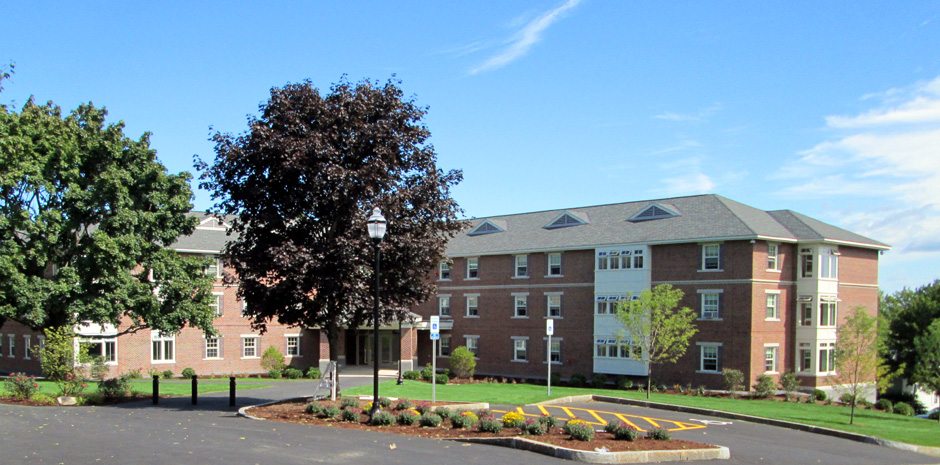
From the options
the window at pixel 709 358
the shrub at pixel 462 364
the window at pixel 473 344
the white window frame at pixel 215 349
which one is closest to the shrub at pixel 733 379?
the window at pixel 709 358

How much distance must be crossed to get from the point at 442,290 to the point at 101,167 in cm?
2888

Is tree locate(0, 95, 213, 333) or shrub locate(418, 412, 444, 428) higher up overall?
tree locate(0, 95, 213, 333)

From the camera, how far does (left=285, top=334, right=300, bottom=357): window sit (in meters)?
53.9

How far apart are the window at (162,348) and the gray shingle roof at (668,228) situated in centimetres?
1917

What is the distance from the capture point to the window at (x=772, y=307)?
43.9m

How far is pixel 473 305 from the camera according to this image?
56.8 m

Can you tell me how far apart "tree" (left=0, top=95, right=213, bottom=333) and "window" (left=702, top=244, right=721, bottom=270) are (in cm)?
2606

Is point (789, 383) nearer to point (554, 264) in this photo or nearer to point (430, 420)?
point (554, 264)

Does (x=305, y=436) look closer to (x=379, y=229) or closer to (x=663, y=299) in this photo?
(x=379, y=229)

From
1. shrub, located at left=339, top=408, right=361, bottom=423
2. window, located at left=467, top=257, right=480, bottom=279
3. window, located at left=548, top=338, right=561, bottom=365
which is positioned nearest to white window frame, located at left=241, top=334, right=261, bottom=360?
window, located at left=467, top=257, right=480, bottom=279

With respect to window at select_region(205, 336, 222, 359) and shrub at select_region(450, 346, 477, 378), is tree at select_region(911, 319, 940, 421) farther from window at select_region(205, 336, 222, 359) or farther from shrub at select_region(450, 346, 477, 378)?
window at select_region(205, 336, 222, 359)

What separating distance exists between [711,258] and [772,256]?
3.22 metres

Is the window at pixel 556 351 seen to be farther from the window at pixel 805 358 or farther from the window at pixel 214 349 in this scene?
the window at pixel 214 349

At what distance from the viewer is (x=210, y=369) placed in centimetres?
5022
